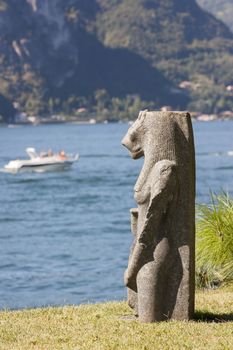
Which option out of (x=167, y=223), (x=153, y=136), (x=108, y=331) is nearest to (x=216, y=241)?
(x=167, y=223)

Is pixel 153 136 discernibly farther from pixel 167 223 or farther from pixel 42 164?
pixel 42 164

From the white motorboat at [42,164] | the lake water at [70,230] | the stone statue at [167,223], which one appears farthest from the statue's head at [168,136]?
the white motorboat at [42,164]

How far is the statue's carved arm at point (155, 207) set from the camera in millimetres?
8133

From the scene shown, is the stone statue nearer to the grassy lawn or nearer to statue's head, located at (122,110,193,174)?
statue's head, located at (122,110,193,174)

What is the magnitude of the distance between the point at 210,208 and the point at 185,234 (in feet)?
13.2

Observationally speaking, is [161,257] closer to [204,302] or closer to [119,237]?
[204,302]

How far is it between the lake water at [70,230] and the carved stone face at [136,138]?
702cm

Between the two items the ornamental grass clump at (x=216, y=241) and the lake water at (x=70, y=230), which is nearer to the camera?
the ornamental grass clump at (x=216, y=241)

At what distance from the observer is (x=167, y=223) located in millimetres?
8258

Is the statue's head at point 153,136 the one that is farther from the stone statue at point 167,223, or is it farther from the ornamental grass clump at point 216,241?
the ornamental grass clump at point 216,241

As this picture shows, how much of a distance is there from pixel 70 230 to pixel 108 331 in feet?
83.5

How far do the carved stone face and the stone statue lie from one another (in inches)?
4.5

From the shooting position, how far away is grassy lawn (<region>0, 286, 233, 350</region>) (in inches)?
289

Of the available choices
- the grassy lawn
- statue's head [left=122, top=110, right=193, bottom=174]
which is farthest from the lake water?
statue's head [left=122, top=110, right=193, bottom=174]
